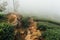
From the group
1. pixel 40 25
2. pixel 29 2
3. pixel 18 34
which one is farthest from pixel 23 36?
pixel 29 2

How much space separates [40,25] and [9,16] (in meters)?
0.31

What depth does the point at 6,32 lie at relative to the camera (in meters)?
1.53

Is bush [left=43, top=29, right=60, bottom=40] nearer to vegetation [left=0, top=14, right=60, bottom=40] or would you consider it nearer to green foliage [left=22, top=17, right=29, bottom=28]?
vegetation [left=0, top=14, right=60, bottom=40]

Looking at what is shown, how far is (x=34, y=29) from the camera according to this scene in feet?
5.31

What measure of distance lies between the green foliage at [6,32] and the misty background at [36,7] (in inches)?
16.4

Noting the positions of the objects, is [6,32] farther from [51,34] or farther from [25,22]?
[51,34]

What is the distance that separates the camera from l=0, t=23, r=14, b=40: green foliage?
4.99 feet

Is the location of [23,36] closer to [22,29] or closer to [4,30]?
[22,29]

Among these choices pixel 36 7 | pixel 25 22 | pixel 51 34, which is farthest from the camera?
pixel 36 7

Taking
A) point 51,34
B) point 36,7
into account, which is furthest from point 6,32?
point 36,7

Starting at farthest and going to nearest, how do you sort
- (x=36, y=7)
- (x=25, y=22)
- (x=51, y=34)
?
1. (x=36, y=7)
2. (x=25, y=22)
3. (x=51, y=34)

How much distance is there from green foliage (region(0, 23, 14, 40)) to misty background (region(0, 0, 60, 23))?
16.4 inches

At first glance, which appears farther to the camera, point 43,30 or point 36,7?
point 36,7

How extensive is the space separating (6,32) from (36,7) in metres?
0.67
